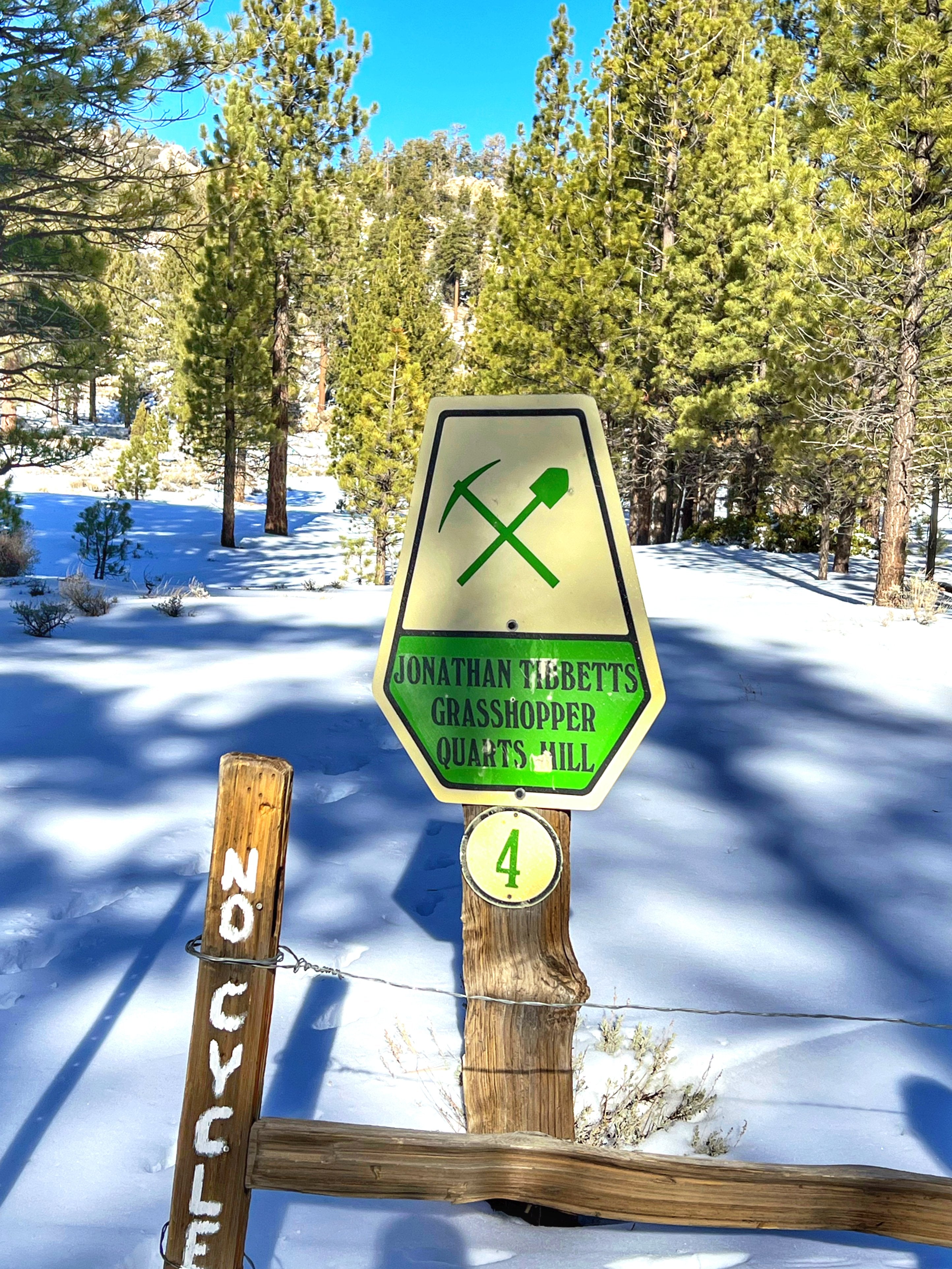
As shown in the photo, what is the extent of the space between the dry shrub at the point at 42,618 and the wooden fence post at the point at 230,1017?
7.85m

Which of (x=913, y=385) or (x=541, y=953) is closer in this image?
(x=541, y=953)

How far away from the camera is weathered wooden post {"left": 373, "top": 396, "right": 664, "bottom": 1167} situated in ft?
6.35

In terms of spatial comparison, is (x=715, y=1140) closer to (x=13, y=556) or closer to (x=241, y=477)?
(x=13, y=556)

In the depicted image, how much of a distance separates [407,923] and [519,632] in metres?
2.46

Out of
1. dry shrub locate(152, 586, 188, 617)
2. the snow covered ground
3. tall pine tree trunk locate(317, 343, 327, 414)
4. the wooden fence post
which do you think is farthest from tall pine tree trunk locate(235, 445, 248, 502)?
the wooden fence post

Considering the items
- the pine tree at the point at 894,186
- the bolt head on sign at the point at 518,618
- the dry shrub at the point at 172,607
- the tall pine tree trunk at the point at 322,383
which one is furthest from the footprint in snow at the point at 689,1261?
the tall pine tree trunk at the point at 322,383

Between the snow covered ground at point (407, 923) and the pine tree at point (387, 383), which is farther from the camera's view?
the pine tree at point (387, 383)

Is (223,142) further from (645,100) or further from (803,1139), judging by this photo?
(803,1139)

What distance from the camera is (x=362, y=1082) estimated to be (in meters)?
3.02

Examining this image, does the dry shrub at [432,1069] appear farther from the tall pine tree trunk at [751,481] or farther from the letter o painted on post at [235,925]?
the tall pine tree trunk at [751,481]

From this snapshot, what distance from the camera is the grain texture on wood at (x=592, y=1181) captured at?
166cm

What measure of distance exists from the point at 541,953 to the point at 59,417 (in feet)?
170

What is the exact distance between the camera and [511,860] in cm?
207

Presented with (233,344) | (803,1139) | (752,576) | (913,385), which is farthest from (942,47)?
(233,344)
